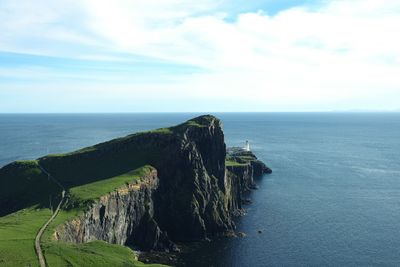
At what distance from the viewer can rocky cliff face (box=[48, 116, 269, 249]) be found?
110m

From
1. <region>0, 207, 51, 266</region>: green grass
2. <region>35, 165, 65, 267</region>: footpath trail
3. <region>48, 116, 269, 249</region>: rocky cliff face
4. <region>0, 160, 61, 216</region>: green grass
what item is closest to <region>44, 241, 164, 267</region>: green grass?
<region>35, 165, 65, 267</region>: footpath trail

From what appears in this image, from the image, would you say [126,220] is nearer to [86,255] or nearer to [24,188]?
[24,188]

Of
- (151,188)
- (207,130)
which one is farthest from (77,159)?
(207,130)

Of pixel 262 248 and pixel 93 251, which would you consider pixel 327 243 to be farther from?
pixel 93 251

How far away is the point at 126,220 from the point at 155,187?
16.2 m

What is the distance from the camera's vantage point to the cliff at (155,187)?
10519 cm

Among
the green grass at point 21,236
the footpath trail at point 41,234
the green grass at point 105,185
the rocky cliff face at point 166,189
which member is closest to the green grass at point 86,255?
the footpath trail at point 41,234

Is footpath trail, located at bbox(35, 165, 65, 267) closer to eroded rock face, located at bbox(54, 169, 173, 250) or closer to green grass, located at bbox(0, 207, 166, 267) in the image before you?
green grass, located at bbox(0, 207, 166, 267)

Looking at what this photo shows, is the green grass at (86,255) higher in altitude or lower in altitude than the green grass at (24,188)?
lower

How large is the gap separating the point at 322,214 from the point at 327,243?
1085 inches

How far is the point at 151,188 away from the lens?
122438mm

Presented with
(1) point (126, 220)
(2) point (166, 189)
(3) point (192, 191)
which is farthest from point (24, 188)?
(3) point (192, 191)

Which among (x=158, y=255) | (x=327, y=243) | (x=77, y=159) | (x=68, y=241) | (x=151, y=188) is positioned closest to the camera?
(x=68, y=241)

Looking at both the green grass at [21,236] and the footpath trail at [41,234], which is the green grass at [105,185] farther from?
the green grass at [21,236]
